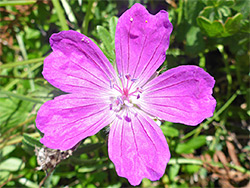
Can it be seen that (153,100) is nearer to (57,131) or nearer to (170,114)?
(170,114)

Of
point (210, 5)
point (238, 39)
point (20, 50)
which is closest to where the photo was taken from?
point (210, 5)

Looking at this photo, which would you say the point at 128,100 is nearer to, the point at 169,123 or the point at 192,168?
the point at 169,123

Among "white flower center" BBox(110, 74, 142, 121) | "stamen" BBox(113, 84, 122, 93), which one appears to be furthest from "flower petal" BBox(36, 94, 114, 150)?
"stamen" BBox(113, 84, 122, 93)

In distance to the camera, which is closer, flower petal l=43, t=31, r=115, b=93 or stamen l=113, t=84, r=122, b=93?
flower petal l=43, t=31, r=115, b=93

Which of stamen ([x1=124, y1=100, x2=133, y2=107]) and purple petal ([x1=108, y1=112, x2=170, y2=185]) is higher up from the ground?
stamen ([x1=124, y1=100, x2=133, y2=107])

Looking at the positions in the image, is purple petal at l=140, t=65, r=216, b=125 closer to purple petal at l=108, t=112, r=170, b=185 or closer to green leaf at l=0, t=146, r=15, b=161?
purple petal at l=108, t=112, r=170, b=185

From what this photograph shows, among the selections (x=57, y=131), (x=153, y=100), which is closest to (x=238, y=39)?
(x=153, y=100)

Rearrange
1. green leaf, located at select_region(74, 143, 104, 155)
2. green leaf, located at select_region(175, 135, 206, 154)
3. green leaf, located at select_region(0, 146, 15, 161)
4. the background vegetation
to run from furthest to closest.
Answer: green leaf, located at select_region(175, 135, 206, 154) < green leaf, located at select_region(0, 146, 15, 161) < the background vegetation < green leaf, located at select_region(74, 143, 104, 155)
